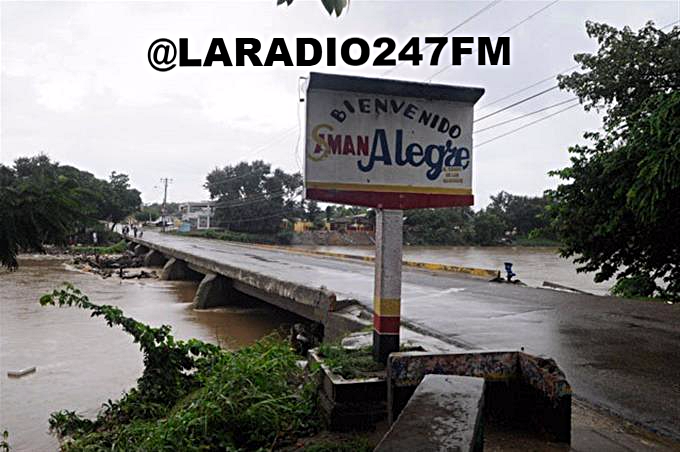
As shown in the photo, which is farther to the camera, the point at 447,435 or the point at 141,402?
the point at 141,402

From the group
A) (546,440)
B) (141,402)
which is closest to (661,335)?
(546,440)

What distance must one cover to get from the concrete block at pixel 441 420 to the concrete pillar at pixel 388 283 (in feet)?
3.79

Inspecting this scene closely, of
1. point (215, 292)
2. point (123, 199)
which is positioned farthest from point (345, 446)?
point (123, 199)

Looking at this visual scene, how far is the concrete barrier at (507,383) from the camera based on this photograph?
3621 millimetres

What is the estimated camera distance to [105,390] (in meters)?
9.00

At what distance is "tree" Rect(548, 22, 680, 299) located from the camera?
381 inches

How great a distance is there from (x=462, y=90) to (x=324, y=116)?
1131 mm

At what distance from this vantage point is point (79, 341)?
12.8 metres

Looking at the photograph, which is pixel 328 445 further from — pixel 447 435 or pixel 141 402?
pixel 141 402

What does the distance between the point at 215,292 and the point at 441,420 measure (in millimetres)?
17202

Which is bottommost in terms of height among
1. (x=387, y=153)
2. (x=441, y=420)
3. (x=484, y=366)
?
(x=484, y=366)

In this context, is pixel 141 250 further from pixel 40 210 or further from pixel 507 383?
pixel 507 383

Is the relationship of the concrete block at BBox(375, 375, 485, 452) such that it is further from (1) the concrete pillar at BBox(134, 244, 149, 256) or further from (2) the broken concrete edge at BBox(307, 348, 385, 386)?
(1) the concrete pillar at BBox(134, 244, 149, 256)

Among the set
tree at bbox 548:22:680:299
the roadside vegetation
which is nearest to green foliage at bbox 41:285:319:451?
the roadside vegetation
